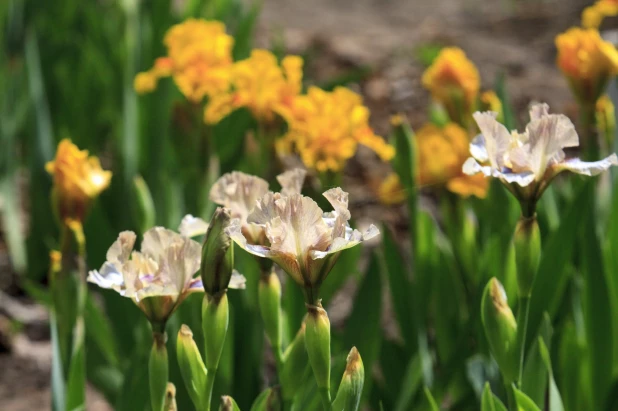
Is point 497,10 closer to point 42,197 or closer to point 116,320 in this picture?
point 42,197

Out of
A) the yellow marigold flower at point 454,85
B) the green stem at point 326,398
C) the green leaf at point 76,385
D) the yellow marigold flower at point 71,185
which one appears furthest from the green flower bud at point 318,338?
the yellow marigold flower at point 454,85

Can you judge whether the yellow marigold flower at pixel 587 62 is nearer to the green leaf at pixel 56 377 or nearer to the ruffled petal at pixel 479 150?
the ruffled petal at pixel 479 150

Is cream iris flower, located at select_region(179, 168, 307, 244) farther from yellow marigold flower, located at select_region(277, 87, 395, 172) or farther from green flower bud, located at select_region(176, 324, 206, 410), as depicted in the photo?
yellow marigold flower, located at select_region(277, 87, 395, 172)

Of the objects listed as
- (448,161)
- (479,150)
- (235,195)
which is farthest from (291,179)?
(448,161)

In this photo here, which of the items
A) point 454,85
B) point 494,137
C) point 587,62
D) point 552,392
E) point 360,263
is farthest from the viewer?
point 360,263

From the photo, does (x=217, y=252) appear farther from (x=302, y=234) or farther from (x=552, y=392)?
(x=552, y=392)

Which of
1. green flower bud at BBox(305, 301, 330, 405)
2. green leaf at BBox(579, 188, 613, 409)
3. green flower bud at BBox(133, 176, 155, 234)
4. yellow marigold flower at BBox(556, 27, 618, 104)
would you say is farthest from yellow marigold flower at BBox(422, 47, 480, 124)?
green flower bud at BBox(305, 301, 330, 405)

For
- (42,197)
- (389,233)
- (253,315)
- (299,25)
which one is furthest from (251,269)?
(299,25)
